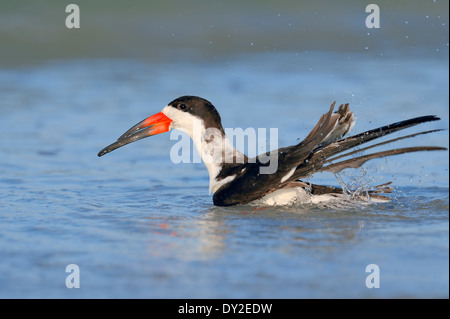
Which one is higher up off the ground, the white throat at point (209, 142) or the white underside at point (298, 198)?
the white throat at point (209, 142)

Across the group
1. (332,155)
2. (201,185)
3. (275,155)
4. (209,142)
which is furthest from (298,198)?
(201,185)

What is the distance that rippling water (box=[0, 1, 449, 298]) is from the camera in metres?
5.13

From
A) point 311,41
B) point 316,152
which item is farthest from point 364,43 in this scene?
point 316,152

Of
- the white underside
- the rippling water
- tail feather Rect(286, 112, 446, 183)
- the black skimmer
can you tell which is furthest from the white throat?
tail feather Rect(286, 112, 446, 183)

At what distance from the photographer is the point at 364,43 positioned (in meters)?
15.6

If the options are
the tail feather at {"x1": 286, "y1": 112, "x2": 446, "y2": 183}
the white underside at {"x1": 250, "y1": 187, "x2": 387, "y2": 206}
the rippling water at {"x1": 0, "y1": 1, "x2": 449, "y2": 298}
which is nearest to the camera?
the rippling water at {"x1": 0, "y1": 1, "x2": 449, "y2": 298}

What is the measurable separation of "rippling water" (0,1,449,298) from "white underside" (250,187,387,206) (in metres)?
0.10

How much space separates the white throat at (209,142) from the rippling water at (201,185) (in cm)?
41

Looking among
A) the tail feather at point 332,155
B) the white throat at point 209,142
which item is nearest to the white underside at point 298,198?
the tail feather at point 332,155

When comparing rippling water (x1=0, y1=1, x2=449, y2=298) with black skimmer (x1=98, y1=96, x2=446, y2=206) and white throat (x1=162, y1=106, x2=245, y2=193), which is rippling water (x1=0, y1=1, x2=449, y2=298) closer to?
black skimmer (x1=98, y1=96, x2=446, y2=206)

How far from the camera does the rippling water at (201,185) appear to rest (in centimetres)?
513

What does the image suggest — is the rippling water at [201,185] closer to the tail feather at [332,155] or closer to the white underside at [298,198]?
the white underside at [298,198]

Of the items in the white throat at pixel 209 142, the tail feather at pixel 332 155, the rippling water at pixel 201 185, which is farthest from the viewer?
the white throat at pixel 209 142

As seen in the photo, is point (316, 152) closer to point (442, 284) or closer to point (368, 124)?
point (442, 284)
